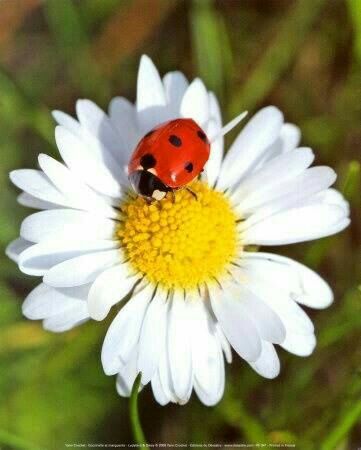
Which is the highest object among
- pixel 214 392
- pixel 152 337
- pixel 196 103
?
pixel 196 103

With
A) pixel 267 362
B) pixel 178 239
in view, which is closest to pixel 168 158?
pixel 178 239

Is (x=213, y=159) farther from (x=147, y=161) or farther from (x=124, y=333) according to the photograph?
(x=124, y=333)

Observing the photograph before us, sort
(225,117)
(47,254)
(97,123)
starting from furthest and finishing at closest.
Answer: (225,117) < (97,123) < (47,254)

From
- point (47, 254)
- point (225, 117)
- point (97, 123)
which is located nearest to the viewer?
point (47, 254)

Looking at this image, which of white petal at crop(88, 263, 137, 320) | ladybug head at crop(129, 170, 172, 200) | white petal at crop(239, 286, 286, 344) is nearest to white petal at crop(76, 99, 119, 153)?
ladybug head at crop(129, 170, 172, 200)

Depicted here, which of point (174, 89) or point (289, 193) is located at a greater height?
point (174, 89)

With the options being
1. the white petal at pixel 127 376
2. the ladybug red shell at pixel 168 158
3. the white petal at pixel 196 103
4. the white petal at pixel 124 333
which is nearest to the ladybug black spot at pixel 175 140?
the ladybug red shell at pixel 168 158

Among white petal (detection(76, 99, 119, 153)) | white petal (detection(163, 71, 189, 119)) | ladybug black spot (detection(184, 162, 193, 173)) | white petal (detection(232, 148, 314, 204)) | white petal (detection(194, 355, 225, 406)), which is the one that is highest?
white petal (detection(163, 71, 189, 119))

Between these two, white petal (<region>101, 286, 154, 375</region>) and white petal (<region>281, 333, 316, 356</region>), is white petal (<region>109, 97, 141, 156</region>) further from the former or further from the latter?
white petal (<region>281, 333, 316, 356</region>)
